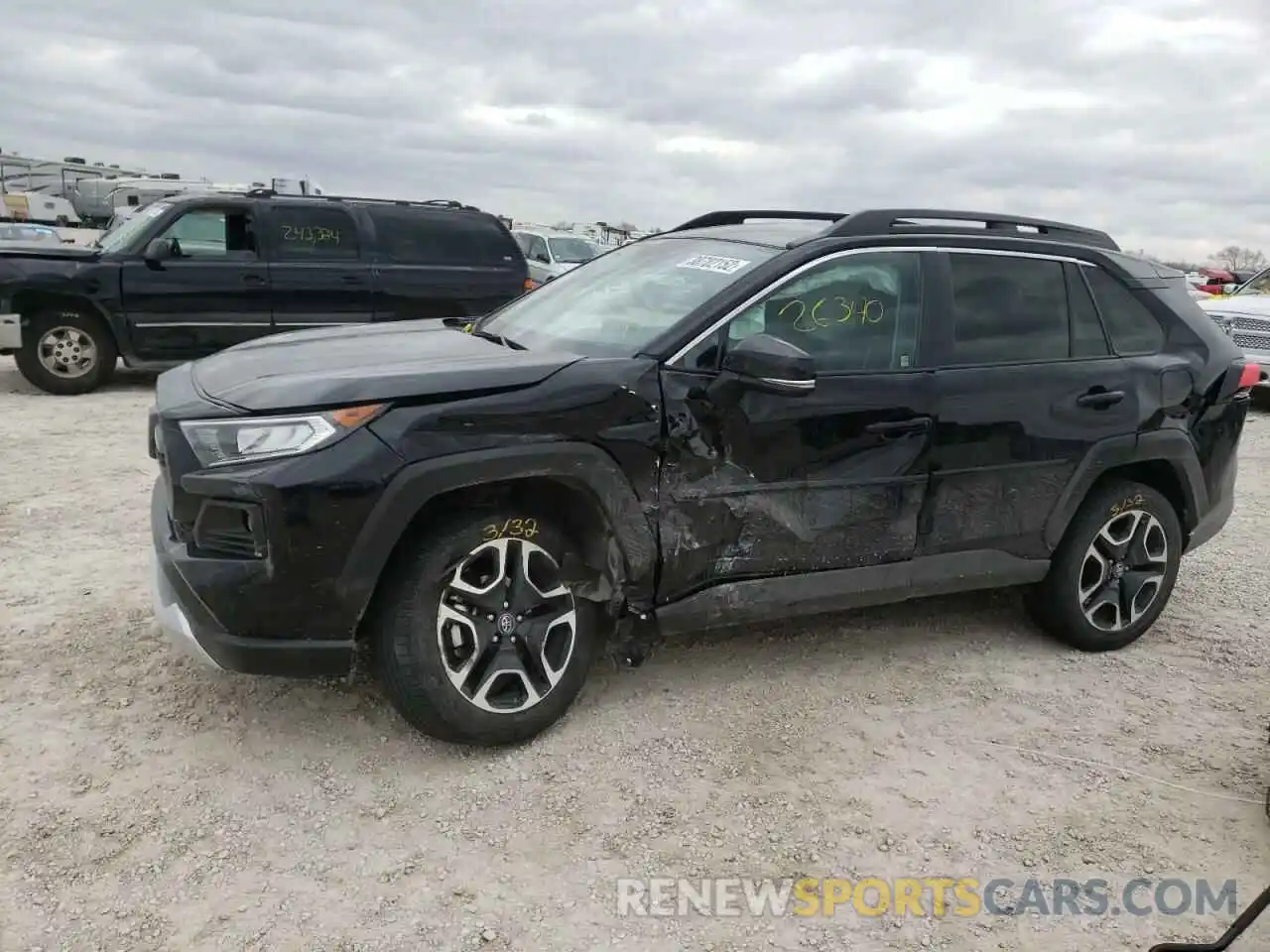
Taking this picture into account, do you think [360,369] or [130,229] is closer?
[360,369]

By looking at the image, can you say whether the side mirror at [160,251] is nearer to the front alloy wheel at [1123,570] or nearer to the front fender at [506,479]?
the front fender at [506,479]

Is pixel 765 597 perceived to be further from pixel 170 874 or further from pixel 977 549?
pixel 170 874

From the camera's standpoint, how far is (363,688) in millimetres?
3570

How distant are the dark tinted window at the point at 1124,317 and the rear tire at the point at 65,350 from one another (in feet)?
27.5

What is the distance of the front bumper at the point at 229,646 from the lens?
9.34 ft

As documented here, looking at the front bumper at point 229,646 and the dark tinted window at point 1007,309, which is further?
the dark tinted window at point 1007,309

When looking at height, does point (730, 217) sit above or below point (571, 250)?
below

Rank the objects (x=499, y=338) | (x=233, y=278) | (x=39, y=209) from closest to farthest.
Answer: (x=499, y=338) < (x=233, y=278) < (x=39, y=209)

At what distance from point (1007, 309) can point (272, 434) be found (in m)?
2.85

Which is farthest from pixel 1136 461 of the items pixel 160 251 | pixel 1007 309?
pixel 160 251

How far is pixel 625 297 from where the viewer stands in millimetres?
3826

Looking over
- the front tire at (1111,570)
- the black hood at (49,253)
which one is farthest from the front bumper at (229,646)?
the black hood at (49,253)

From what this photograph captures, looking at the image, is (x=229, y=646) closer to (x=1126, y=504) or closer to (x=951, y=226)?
(x=951, y=226)

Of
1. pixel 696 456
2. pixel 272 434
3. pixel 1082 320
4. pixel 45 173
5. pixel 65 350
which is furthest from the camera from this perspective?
pixel 45 173
